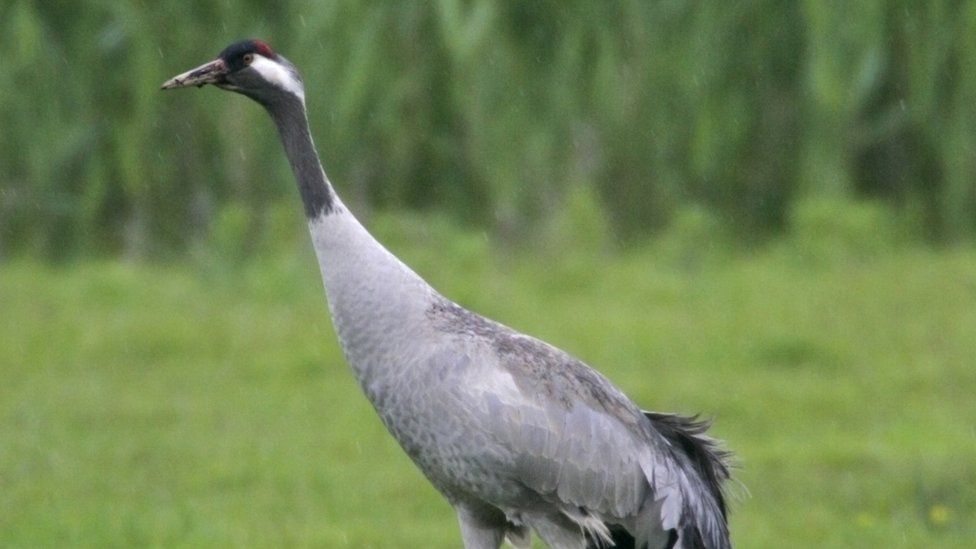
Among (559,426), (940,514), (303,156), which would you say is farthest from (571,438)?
(940,514)

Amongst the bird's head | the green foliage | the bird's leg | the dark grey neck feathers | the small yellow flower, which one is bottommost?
the bird's leg

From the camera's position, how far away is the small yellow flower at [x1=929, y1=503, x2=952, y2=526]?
21.3ft

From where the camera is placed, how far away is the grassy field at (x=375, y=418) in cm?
663

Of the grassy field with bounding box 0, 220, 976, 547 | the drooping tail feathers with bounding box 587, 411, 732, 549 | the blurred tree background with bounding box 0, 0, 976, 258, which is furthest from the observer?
the blurred tree background with bounding box 0, 0, 976, 258

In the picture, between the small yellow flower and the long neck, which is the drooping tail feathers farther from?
the small yellow flower

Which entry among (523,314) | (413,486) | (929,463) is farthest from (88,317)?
(929,463)

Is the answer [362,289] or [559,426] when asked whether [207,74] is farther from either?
[559,426]

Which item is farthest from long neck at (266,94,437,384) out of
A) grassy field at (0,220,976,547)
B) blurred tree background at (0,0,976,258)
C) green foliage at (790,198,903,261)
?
green foliage at (790,198,903,261)

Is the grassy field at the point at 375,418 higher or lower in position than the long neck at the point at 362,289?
higher

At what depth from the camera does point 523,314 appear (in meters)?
9.20

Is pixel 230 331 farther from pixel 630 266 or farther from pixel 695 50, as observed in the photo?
pixel 695 50

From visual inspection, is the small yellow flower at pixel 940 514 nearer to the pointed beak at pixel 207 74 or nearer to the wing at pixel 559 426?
the wing at pixel 559 426

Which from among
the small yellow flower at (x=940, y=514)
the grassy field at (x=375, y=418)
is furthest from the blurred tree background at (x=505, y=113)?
the small yellow flower at (x=940, y=514)

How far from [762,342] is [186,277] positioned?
3168mm
